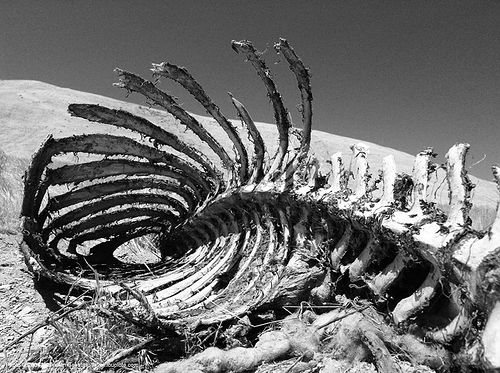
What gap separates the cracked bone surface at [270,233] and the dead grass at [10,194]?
2.60ft

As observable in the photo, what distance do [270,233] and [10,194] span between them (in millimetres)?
4304

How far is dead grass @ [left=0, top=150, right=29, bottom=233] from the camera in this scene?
14.7 ft

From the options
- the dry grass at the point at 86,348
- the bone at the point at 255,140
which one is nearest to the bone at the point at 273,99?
the bone at the point at 255,140

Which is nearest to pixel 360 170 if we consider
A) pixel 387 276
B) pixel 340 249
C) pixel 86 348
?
→ pixel 340 249

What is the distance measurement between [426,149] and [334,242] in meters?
0.89

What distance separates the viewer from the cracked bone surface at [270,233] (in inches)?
68.7

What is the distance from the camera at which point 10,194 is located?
5.67 meters

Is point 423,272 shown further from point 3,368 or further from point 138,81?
point 138,81

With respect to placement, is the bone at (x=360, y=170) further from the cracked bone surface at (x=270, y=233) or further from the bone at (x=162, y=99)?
the bone at (x=162, y=99)

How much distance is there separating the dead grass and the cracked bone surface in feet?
2.60

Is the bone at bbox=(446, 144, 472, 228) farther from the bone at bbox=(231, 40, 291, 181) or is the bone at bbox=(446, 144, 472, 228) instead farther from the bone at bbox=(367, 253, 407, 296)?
the bone at bbox=(231, 40, 291, 181)

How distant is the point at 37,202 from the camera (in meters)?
3.36

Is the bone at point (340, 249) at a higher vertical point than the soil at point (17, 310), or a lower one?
higher

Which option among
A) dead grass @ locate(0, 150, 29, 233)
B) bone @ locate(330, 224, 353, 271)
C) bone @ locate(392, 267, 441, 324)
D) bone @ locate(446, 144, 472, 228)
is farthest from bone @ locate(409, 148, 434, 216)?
dead grass @ locate(0, 150, 29, 233)
